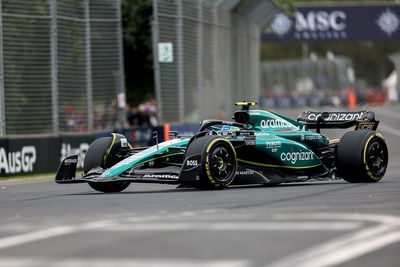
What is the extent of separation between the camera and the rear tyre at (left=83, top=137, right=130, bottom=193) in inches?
577

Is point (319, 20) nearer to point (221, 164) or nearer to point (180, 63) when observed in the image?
point (180, 63)

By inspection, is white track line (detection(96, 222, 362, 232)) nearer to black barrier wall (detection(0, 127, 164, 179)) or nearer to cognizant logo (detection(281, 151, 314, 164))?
cognizant logo (detection(281, 151, 314, 164))

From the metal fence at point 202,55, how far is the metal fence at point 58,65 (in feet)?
4.10

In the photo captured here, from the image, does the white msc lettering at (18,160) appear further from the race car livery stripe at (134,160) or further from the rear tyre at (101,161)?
the race car livery stripe at (134,160)

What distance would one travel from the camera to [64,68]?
894 inches

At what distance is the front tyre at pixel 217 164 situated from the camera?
1367 centimetres

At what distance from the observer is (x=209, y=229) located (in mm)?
8773

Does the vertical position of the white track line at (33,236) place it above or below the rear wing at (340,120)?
below

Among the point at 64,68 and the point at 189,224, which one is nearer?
the point at 189,224

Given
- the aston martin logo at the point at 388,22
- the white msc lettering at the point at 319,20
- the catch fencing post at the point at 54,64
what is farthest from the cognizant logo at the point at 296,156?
the aston martin logo at the point at 388,22

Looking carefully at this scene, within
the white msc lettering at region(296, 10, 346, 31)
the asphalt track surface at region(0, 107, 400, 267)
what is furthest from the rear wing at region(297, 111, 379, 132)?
the white msc lettering at region(296, 10, 346, 31)

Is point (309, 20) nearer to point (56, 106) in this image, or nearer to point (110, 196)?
point (56, 106)

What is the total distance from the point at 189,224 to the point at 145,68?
2595 centimetres

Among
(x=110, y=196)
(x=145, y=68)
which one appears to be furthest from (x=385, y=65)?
(x=110, y=196)
